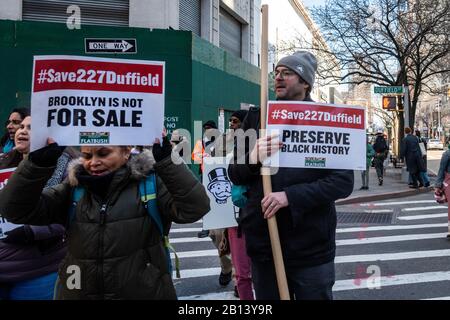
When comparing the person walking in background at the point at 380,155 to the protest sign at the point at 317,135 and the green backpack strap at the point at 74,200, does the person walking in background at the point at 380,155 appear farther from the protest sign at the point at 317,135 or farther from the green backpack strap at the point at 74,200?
the green backpack strap at the point at 74,200

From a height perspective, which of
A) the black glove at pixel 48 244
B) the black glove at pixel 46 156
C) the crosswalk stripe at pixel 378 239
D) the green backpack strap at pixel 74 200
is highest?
the black glove at pixel 46 156

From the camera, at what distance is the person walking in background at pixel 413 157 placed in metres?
15.8

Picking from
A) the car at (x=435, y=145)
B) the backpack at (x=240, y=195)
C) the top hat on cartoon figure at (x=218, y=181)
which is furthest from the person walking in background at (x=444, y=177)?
the car at (x=435, y=145)

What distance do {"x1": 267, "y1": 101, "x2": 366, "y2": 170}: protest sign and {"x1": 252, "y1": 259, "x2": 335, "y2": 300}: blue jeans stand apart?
24.4 inches

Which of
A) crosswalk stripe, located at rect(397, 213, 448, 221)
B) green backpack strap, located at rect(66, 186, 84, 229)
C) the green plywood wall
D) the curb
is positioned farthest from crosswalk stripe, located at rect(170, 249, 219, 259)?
the green plywood wall

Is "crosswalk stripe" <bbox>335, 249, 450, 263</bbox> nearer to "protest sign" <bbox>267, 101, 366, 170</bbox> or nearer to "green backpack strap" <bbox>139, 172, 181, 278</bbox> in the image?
"protest sign" <bbox>267, 101, 366, 170</bbox>

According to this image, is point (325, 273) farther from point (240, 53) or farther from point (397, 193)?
point (240, 53)

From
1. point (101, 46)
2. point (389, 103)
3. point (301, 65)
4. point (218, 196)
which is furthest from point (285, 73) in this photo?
point (389, 103)

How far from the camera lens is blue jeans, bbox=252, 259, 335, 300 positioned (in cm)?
280

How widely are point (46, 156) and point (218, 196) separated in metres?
3.03

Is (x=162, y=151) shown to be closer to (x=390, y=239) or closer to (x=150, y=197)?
(x=150, y=197)

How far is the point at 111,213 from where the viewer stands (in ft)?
8.43

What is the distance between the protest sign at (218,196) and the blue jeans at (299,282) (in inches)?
82.1

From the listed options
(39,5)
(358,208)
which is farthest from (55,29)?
(358,208)
